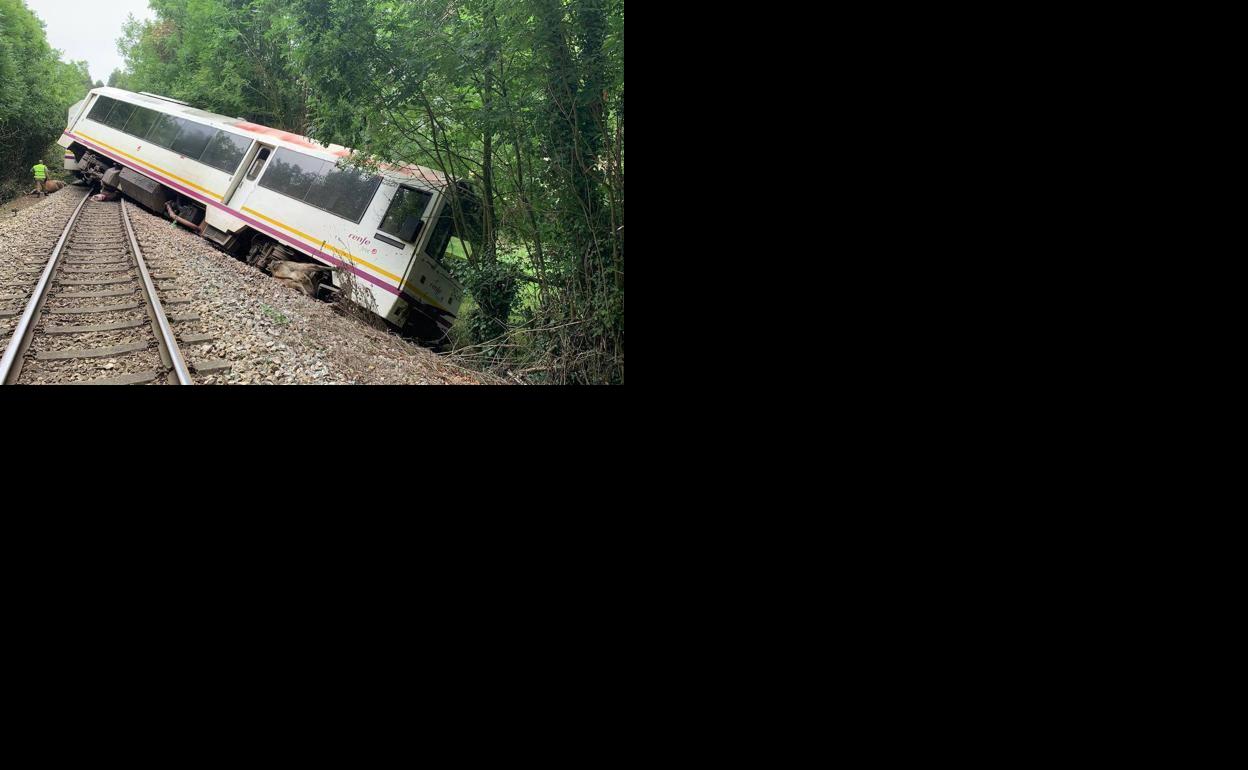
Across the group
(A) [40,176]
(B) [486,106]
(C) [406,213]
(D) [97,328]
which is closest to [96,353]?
(D) [97,328]

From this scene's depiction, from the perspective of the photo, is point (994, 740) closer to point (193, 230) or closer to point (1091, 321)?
point (1091, 321)

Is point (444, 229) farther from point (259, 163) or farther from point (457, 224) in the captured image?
point (259, 163)

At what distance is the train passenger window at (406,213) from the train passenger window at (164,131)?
1100 millimetres

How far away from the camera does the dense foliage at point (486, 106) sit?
9.46 ft

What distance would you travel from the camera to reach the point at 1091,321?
2.02 metres

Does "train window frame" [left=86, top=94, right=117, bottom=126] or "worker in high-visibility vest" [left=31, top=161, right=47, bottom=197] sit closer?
"worker in high-visibility vest" [left=31, top=161, right=47, bottom=197]

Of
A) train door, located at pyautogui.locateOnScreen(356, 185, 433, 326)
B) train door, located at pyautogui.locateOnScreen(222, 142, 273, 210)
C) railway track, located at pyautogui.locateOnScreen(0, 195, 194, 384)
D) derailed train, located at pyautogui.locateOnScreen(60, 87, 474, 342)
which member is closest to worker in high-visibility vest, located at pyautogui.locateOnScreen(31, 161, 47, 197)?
railway track, located at pyautogui.locateOnScreen(0, 195, 194, 384)

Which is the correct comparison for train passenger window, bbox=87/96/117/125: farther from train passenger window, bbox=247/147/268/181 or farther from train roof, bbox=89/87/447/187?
train passenger window, bbox=247/147/268/181

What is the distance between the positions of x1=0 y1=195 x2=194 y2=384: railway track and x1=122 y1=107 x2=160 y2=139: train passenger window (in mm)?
754

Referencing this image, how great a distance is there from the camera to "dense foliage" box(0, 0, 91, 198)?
2359 mm

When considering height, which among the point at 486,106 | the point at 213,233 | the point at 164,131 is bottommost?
the point at 213,233

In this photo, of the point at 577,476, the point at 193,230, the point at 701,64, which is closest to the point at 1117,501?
the point at 577,476

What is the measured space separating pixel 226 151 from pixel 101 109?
1.76ft

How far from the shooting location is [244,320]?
2775 mm
